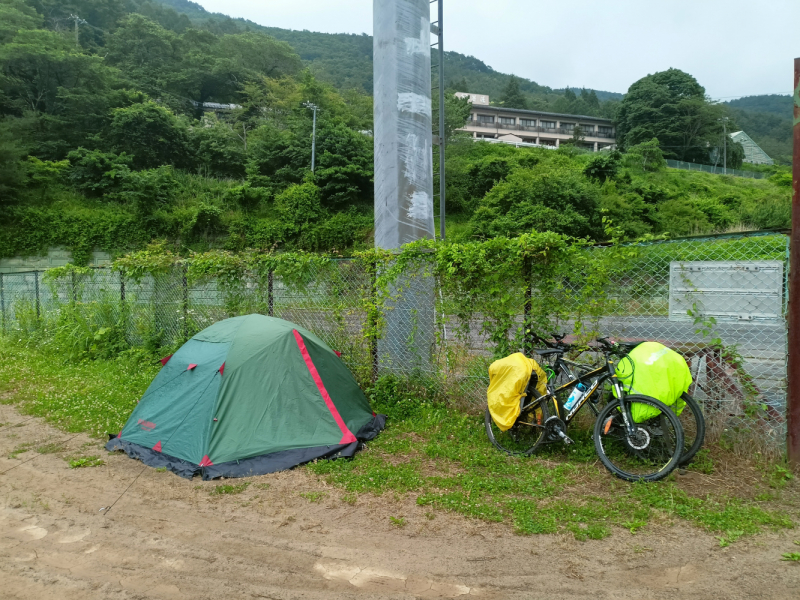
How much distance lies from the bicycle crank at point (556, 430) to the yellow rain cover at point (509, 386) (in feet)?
0.89

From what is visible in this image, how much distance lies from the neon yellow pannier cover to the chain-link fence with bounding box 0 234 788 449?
0.60 m

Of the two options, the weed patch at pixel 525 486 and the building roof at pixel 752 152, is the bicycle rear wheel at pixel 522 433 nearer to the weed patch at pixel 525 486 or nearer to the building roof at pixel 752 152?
the weed patch at pixel 525 486

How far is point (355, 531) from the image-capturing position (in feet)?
11.8

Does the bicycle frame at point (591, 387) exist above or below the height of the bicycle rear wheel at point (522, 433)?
above

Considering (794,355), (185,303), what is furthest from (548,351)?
(185,303)

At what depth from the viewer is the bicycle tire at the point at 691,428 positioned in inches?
156

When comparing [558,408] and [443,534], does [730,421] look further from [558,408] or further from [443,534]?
[443,534]

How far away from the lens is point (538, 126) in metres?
71.7

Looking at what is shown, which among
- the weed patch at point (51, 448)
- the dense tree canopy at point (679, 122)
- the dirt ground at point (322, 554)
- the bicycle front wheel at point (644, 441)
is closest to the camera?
the dirt ground at point (322, 554)

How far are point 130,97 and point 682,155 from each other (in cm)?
5557

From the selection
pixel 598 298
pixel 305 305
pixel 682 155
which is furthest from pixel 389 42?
pixel 682 155

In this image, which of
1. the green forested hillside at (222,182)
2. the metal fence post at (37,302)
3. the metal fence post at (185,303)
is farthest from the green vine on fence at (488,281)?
the green forested hillside at (222,182)

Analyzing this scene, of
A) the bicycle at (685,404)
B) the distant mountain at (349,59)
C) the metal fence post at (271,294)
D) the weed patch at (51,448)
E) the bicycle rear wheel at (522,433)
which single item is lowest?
the weed patch at (51,448)

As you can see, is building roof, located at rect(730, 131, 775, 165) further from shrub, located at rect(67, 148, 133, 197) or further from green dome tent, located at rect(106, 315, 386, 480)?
green dome tent, located at rect(106, 315, 386, 480)
